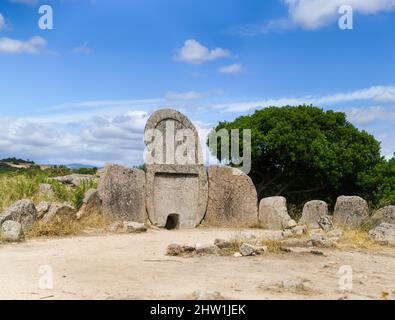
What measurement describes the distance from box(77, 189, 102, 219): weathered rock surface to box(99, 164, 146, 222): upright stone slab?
179mm

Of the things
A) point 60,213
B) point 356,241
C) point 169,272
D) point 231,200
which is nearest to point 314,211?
point 231,200

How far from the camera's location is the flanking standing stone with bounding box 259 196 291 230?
14.2 m

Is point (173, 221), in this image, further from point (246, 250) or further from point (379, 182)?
A: point (379, 182)

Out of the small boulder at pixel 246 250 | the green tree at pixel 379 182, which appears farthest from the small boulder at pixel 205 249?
the green tree at pixel 379 182

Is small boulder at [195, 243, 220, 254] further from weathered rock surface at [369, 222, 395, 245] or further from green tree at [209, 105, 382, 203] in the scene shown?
green tree at [209, 105, 382, 203]

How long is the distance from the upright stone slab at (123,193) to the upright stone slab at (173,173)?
269 millimetres

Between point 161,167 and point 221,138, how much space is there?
16.8 ft

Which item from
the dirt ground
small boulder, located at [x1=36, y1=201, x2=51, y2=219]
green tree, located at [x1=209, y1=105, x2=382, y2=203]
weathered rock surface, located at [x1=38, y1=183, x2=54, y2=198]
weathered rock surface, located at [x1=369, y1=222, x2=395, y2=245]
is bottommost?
the dirt ground

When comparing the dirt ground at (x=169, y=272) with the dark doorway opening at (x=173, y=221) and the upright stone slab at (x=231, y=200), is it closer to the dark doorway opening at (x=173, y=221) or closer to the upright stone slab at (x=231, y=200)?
the dark doorway opening at (x=173, y=221)

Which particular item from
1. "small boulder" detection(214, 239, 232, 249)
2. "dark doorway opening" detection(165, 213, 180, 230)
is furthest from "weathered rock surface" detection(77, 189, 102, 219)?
"small boulder" detection(214, 239, 232, 249)

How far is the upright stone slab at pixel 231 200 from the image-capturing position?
49.6 feet

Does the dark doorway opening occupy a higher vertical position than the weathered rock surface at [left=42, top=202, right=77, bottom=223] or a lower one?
lower

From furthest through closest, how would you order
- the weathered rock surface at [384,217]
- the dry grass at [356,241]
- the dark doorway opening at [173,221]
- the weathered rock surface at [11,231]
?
1. the dark doorway opening at [173,221]
2. the weathered rock surface at [384,217]
3. the weathered rock surface at [11,231]
4. the dry grass at [356,241]

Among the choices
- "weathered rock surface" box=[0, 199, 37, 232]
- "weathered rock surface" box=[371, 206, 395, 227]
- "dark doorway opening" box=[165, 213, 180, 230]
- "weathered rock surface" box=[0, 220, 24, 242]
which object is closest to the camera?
"weathered rock surface" box=[0, 220, 24, 242]
